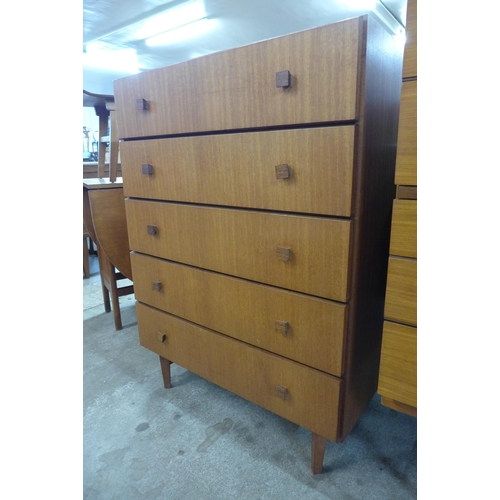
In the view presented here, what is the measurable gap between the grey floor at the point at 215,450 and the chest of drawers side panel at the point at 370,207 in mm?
205

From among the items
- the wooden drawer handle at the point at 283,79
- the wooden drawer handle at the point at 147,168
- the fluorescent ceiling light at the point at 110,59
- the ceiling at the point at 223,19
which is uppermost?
the fluorescent ceiling light at the point at 110,59

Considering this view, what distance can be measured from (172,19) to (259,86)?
3.77 m

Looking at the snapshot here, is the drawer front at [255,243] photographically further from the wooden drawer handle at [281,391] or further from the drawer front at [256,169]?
the wooden drawer handle at [281,391]

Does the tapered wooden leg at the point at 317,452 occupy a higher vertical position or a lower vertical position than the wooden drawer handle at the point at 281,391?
lower

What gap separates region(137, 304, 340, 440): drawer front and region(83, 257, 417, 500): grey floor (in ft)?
0.63

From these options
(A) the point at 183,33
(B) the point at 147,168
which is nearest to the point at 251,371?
(B) the point at 147,168

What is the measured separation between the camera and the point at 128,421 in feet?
4.42

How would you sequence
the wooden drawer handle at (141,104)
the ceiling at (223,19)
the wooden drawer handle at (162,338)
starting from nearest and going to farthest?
the wooden drawer handle at (141,104)
the wooden drawer handle at (162,338)
the ceiling at (223,19)

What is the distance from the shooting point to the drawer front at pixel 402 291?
79 cm

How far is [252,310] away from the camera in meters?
1.07

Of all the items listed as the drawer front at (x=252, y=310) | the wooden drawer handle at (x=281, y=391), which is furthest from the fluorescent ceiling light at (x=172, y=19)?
the wooden drawer handle at (x=281, y=391)

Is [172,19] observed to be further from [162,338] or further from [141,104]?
[162,338]
